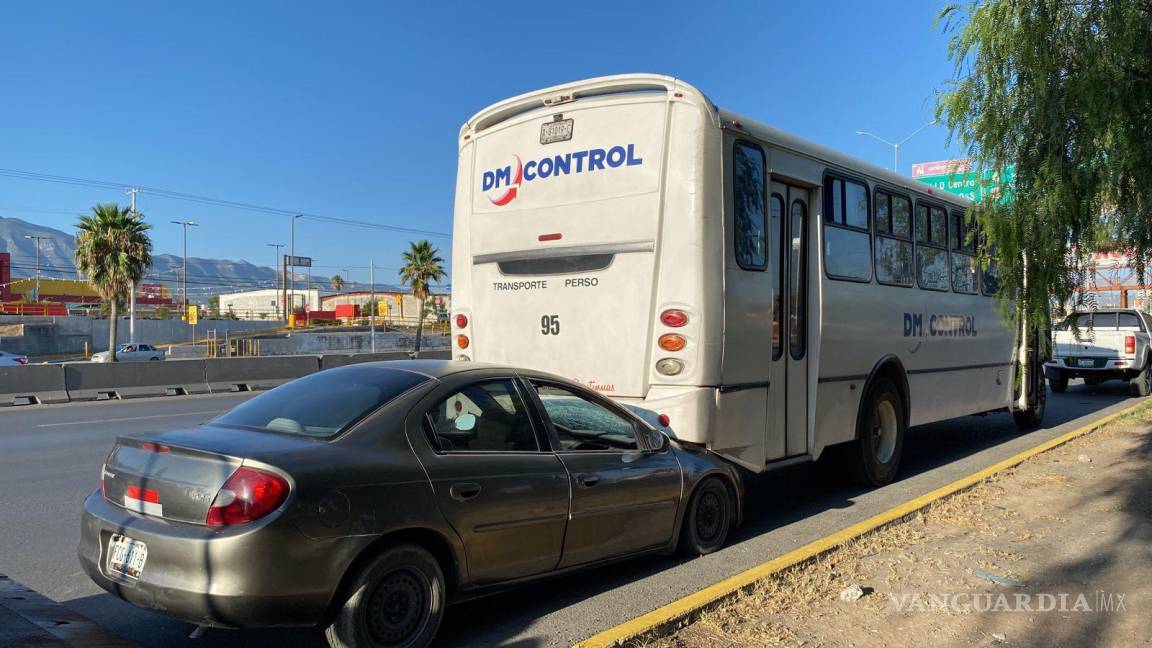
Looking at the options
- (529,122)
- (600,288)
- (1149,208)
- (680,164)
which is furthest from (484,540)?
(1149,208)

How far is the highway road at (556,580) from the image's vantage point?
449 centimetres

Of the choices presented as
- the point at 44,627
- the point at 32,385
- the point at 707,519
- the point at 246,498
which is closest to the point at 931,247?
the point at 707,519

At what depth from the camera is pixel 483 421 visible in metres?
4.55

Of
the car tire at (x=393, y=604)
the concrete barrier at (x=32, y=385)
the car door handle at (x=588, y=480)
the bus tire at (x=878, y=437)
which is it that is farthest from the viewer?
the concrete barrier at (x=32, y=385)

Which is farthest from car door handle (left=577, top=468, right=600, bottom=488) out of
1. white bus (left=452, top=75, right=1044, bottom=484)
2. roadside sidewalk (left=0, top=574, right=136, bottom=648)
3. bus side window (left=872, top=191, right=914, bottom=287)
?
bus side window (left=872, top=191, right=914, bottom=287)

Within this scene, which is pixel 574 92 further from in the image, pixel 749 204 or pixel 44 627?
pixel 44 627

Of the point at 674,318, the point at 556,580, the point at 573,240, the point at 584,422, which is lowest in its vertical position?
the point at 556,580

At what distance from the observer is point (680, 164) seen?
6.12 metres

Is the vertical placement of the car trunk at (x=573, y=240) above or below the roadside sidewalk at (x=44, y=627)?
above

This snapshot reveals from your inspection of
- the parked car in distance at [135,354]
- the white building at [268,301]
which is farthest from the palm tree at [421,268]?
the white building at [268,301]

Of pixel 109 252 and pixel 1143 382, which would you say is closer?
pixel 1143 382

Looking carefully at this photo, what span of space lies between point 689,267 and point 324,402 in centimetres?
285

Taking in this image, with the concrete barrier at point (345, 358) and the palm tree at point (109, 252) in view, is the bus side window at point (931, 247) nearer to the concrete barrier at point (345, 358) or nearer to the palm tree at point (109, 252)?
the concrete barrier at point (345, 358)

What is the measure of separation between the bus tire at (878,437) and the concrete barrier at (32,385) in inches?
698
